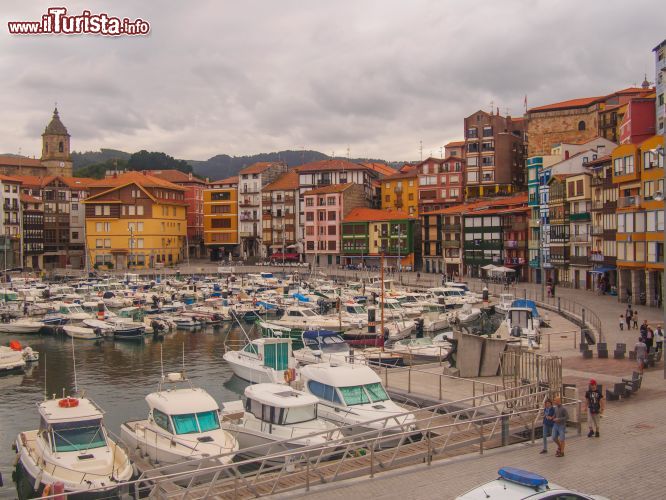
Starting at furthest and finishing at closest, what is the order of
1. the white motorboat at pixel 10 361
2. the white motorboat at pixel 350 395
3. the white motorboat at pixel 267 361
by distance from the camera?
the white motorboat at pixel 10 361
the white motorboat at pixel 267 361
the white motorboat at pixel 350 395

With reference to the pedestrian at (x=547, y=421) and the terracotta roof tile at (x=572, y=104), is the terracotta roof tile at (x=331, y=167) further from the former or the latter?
the pedestrian at (x=547, y=421)

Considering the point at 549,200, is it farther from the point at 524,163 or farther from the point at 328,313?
the point at 524,163

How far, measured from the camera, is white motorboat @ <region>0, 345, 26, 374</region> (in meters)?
41.9

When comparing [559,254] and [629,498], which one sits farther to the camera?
[559,254]

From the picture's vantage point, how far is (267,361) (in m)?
36.6

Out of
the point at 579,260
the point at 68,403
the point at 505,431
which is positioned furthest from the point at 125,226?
the point at 505,431

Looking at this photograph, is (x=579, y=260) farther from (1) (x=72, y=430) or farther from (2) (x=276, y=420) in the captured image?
(1) (x=72, y=430)

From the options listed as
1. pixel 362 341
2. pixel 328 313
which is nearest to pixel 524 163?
pixel 328 313

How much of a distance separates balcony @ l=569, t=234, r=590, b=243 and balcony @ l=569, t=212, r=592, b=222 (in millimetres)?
1581

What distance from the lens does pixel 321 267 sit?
360 feet

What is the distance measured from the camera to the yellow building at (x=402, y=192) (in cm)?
11596

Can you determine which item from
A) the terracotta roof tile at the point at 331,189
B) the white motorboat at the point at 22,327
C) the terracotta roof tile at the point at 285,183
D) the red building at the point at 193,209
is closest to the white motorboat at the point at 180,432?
the white motorboat at the point at 22,327

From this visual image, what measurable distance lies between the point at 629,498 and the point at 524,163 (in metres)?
108

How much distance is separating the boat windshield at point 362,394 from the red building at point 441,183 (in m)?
86.5
